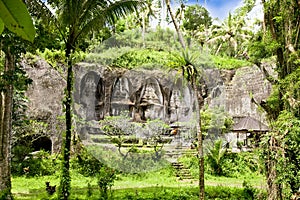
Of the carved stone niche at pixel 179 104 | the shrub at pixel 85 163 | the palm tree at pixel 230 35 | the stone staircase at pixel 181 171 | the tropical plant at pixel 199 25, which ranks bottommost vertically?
the stone staircase at pixel 181 171

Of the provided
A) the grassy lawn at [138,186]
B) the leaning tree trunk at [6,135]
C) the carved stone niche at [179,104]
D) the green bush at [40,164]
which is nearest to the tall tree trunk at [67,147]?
the grassy lawn at [138,186]

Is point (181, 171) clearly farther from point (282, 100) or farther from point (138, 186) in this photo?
A: point (282, 100)

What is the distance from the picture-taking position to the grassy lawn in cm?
703

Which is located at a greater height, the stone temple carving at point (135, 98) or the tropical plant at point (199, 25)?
the tropical plant at point (199, 25)

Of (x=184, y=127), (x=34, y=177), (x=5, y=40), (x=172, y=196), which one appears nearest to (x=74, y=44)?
(x=5, y=40)

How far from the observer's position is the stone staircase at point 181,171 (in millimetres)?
10031

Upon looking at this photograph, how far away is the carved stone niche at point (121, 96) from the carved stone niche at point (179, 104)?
58.2 inches

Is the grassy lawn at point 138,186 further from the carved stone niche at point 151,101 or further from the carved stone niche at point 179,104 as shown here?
the carved stone niche at point 151,101

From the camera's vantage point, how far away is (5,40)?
5.16 metres

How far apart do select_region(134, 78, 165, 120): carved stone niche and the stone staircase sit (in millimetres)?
1909

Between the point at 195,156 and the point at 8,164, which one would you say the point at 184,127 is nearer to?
the point at 195,156

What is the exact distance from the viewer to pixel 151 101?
12.0 m

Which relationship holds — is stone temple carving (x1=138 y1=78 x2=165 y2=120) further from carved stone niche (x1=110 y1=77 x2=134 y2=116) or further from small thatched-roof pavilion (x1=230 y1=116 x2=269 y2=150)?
small thatched-roof pavilion (x1=230 y1=116 x2=269 y2=150)

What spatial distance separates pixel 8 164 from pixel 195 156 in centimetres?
635
